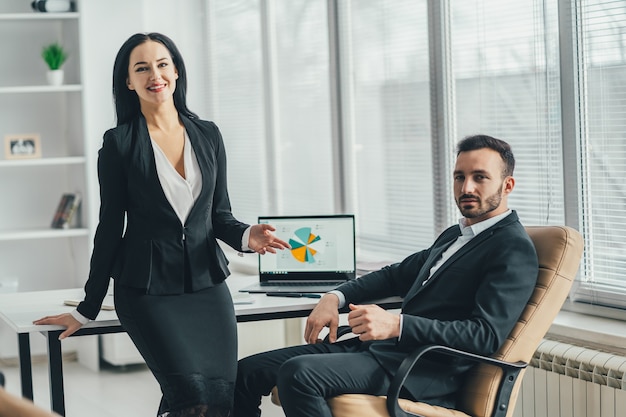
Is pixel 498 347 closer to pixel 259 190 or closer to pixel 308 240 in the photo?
pixel 308 240

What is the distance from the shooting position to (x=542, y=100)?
3.39 meters

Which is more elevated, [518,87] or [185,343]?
[518,87]

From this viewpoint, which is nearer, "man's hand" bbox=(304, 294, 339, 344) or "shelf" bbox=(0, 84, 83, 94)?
"man's hand" bbox=(304, 294, 339, 344)

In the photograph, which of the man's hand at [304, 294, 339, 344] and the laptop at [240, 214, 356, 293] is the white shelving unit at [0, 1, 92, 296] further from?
the man's hand at [304, 294, 339, 344]

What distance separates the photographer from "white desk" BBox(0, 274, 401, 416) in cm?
279

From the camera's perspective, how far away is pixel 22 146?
5.11 m

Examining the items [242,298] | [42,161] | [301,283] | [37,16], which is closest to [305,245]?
[301,283]

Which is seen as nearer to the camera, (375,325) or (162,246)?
(375,325)

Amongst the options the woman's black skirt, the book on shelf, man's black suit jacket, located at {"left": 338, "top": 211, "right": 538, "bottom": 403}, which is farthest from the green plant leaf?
man's black suit jacket, located at {"left": 338, "top": 211, "right": 538, "bottom": 403}

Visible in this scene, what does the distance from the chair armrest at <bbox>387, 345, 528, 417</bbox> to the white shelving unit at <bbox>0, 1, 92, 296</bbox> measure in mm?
2982

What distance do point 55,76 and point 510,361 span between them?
10.8ft

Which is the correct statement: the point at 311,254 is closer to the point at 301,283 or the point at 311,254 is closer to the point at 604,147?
the point at 301,283

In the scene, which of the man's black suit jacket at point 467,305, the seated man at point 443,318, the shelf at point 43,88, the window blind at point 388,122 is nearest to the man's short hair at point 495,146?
the seated man at point 443,318

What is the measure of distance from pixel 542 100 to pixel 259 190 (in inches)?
93.5
